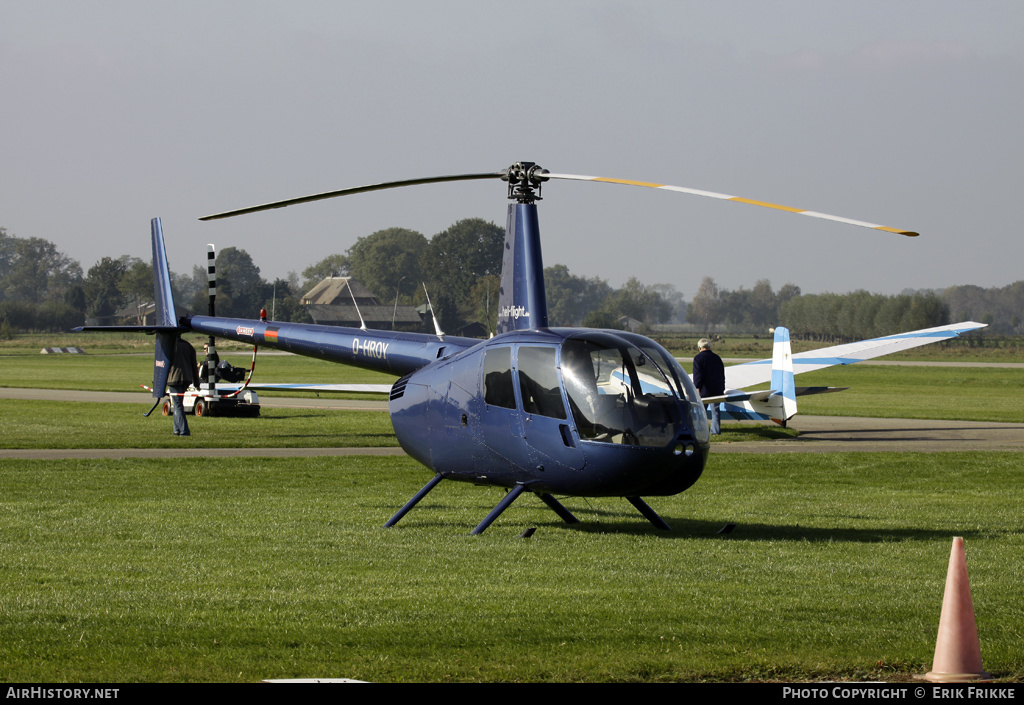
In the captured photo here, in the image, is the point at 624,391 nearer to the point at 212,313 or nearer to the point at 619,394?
the point at 619,394

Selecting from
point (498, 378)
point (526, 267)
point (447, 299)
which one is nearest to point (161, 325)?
point (526, 267)

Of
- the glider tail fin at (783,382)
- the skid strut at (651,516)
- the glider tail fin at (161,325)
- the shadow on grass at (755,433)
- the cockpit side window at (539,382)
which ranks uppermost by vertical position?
the glider tail fin at (161,325)

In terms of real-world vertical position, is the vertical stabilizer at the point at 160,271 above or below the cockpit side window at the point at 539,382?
above

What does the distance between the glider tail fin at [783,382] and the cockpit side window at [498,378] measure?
542 inches

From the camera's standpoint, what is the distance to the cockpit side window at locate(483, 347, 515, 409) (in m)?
10.8

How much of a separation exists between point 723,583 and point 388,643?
3053mm

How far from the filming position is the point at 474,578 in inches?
346

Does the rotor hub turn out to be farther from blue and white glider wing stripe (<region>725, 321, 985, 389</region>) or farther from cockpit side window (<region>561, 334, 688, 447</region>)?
blue and white glider wing stripe (<region>725, 321, 985, 389</region>)

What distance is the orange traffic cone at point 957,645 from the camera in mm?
5957

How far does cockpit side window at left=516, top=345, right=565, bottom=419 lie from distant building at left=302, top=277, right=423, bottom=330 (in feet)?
285

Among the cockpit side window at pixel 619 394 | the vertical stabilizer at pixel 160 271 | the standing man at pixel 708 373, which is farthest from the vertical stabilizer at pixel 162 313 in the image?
the cockpit side window at pixel 619 394

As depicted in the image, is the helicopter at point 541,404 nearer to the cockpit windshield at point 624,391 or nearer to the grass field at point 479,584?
the cockpit windshield at point 624,391
